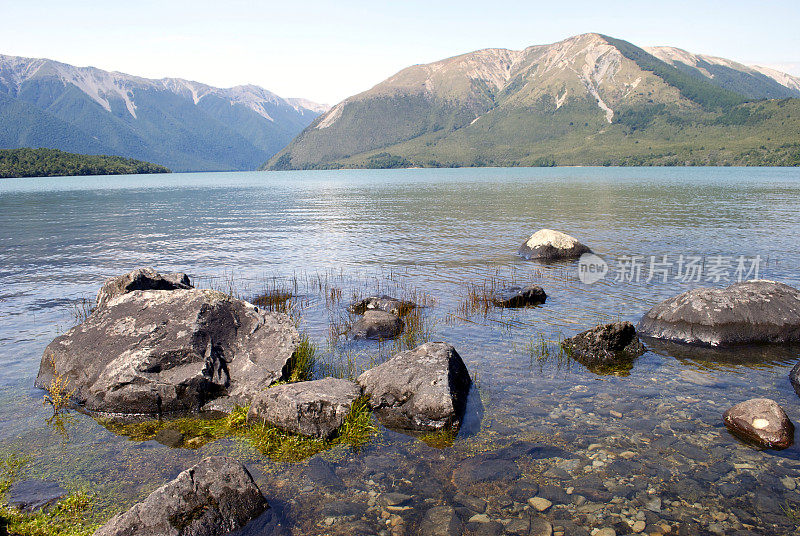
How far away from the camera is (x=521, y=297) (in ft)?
61.5

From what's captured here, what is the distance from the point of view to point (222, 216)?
5831 cm

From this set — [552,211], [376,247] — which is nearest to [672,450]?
[376,247]

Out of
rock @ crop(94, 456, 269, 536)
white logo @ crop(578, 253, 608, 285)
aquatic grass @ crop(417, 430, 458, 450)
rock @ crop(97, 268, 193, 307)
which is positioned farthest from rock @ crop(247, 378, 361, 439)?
white logo @ crop(578, 253, 608, 285)

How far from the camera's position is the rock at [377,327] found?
15.5 metres

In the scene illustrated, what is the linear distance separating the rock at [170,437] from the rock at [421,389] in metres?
3.84

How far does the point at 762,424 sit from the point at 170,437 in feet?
37.0

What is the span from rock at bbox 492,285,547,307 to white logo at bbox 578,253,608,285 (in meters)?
4.12

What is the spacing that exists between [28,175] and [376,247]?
Result: 8395 inches

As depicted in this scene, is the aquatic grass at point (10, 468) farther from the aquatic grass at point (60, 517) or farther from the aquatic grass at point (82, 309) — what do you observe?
the aquatic grass at point (82, 309)

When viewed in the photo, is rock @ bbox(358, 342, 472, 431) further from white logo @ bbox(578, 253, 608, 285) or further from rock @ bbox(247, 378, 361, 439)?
white logo @ bbox(578, 253, 608, 285)

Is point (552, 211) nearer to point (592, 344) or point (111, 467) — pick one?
point (592, 344)

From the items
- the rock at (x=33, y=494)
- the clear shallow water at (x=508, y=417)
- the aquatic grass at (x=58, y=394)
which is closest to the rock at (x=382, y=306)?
the clear shallow water at (x=508, y=417)

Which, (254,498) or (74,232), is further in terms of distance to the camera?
(74,232)

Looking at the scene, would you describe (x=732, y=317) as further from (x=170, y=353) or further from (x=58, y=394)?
(x=58, y=394)
